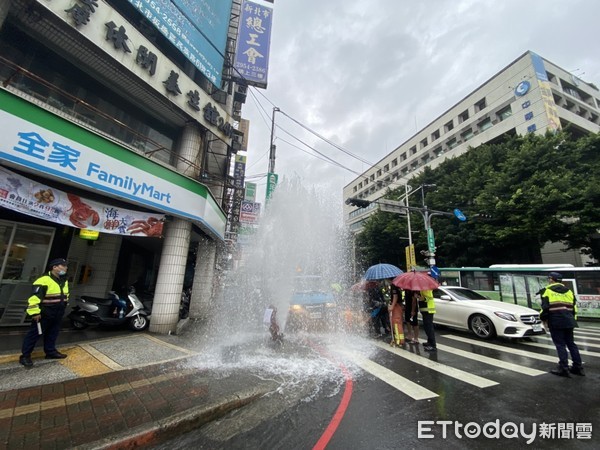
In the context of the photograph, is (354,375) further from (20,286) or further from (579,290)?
(579,290)

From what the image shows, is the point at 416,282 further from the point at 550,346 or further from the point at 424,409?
the point at 550,346

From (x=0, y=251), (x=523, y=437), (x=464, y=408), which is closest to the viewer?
(x=523, y=437)

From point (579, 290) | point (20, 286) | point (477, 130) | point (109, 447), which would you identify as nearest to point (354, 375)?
point (109, 447)

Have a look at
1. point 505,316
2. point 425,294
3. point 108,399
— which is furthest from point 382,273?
point 108,399

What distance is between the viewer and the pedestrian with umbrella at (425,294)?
21.9ft

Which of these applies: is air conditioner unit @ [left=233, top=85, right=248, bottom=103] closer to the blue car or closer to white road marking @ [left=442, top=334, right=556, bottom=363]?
the blue car

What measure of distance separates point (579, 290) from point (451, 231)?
904 centimetres

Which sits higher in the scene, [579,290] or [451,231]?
[451,231]

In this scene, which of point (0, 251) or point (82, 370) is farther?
point (0, 251)

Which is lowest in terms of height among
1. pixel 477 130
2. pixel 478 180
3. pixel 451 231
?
pixel 451 231

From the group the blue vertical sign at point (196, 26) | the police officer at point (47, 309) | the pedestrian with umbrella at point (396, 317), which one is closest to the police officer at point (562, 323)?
the pedestrian with umbrella at point (396, 317)

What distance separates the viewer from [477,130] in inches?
1272

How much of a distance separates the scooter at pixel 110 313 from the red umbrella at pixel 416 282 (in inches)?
295

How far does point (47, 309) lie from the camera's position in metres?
4.99
